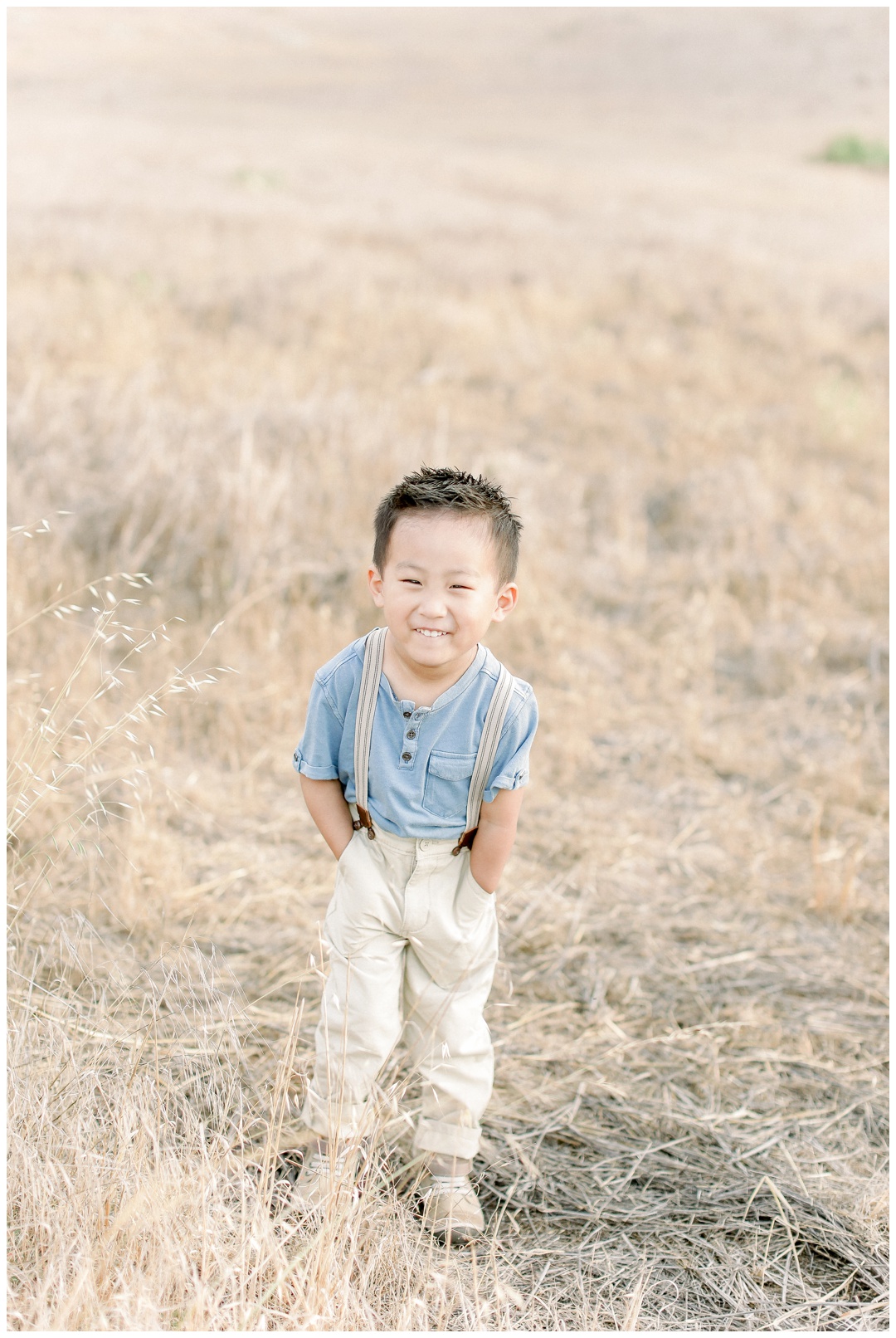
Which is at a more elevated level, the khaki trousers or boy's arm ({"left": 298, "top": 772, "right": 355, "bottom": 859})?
boy's arm ({"left": 298, "top": 772, "right": 355, "bottom": 859})

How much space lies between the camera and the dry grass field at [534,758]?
1920 mm

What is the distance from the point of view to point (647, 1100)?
2648 millimetres

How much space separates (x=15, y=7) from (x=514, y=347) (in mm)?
30411

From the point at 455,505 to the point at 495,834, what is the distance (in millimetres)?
653

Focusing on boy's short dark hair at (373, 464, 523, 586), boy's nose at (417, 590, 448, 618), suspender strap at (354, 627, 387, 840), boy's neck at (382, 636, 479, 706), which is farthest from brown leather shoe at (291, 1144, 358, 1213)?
boy's short dark hair at (373, 464, 523, 586)

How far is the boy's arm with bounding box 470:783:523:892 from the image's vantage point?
2.00 metres

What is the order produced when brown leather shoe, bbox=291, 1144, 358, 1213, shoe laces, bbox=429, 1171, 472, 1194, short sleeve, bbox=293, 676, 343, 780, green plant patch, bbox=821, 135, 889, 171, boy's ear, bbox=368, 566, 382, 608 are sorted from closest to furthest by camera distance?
brown leather shoe, bbox=291, 1144, 358, 1213 → boy's ear, bbox=368, 566, 382, 608 → short sleeve, bbox=293, 676, 343, 780 → shoe laces, bbox=429, 1171, 472, 1194 → green plant patch, bbox=821, 135, 889, 171

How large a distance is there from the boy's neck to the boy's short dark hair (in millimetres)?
174

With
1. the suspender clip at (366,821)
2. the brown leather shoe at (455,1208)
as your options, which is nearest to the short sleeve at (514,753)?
the suspender clip at (366,821)

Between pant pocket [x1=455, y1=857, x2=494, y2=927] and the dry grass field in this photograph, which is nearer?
the dry grass field

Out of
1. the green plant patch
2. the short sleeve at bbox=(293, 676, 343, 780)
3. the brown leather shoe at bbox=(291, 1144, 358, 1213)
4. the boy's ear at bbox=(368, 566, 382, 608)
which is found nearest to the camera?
the brown leather shoe at bbox=(291, 1144, 358, 1213)

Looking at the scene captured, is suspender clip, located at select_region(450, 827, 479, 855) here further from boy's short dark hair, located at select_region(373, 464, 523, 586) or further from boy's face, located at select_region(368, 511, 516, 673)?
boy's short dark hair, located at select_region(373, 464, 523, 586)

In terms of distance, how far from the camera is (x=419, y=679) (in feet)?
6.48

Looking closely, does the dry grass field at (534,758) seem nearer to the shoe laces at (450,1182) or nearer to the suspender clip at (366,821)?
the shoe laces at (450,1182)
